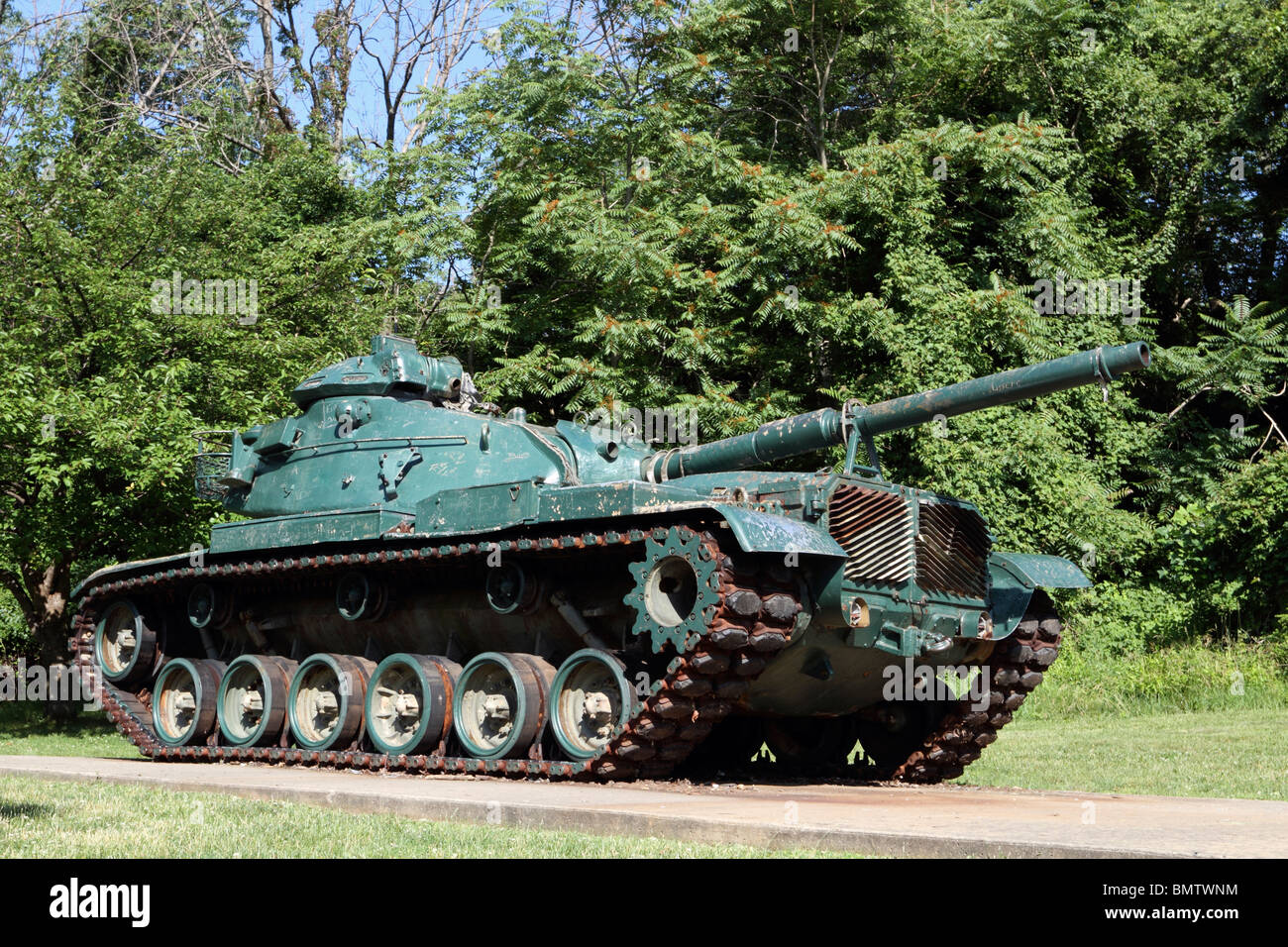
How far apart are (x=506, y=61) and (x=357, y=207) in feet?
16.7

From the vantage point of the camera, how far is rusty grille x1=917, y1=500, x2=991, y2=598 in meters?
12.1

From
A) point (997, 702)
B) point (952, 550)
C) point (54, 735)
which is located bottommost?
point (54, 735)

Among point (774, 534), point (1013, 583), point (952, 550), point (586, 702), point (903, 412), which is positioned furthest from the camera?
point (1013, 583)

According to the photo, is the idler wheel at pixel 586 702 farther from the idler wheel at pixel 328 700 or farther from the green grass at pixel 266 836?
the green grass at pixel 266 836

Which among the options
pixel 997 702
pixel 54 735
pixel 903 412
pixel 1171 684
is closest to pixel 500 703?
pixel 903 412

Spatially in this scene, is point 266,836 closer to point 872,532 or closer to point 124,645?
point 872,532

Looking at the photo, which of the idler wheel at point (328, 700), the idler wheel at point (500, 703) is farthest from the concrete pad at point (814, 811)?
the idler wheel at point (328, 700)

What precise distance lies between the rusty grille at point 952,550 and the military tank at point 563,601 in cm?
3

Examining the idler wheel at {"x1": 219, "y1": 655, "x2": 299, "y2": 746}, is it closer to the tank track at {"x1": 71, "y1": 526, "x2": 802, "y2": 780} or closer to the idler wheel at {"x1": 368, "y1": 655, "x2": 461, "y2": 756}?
the tank track at {"x1": 71, "y1": 526, "x2": 802, "y2": 780}

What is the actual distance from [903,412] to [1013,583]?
2.31 meters

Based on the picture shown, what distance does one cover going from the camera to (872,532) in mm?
11734

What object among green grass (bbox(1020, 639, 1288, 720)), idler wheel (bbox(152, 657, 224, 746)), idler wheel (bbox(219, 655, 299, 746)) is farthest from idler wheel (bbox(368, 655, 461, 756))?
green grass (bbox(1020, 639, 1288, 720))

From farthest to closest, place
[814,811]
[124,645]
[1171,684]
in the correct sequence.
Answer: [1171,684]
[124,645]
[814,811]
